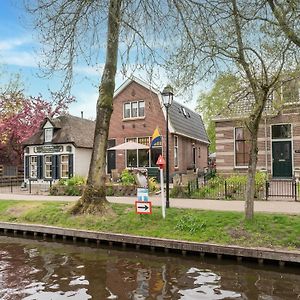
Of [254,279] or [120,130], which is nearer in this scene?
[254,279]

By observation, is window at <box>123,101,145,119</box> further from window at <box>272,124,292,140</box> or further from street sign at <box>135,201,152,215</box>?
street sign at <box>135,201,152,215</box>

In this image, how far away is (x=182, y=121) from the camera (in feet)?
93.7

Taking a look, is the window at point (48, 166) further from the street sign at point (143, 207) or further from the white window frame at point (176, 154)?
the street sign at point (143, 207)

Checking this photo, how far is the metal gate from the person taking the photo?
15.1 metres

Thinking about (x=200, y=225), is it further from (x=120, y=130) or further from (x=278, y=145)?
(x=120, y=130)

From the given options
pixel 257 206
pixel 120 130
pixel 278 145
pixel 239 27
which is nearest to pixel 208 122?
pixel 120 130

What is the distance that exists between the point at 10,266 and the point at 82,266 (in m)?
1.80

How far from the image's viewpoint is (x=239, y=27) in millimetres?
9906

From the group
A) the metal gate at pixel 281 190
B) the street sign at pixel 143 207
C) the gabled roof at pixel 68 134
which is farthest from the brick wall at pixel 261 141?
the gabled roof at pixel 68 134

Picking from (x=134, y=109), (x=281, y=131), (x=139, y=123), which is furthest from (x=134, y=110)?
(x=281, y=131)

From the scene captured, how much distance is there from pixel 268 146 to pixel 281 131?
3.69 ft

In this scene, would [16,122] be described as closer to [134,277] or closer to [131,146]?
[131,146]

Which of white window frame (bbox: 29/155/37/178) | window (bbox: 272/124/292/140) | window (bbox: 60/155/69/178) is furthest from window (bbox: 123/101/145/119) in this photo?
window (bbox: 272/124/292/140)

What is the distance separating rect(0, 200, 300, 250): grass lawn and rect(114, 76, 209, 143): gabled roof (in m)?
11.5
